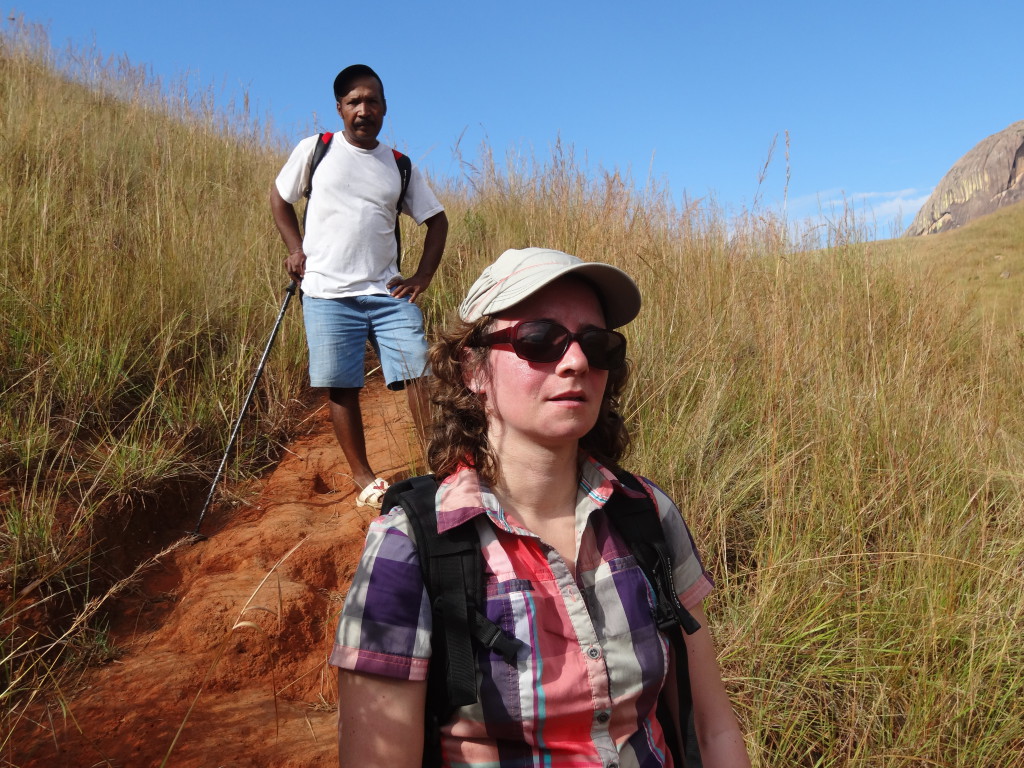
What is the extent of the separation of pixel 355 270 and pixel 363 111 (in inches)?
34.7

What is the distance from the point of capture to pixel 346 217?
12.7ft

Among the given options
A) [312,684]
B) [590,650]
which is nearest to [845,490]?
[590,650]

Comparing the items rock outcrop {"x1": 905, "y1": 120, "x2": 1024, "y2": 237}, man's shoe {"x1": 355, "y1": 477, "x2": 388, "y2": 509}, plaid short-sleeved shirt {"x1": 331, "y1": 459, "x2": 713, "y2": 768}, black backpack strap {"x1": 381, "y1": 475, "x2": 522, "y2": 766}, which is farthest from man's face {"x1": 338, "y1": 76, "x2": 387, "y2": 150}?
rock outcrop {"x1": 905, "y1": 120, "x2": 1024, "y2": 237}

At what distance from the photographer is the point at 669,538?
162 cm

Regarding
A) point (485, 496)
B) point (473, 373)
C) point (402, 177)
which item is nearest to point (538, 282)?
point (473, 373)

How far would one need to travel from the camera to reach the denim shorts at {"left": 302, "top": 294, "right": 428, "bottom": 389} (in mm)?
3822

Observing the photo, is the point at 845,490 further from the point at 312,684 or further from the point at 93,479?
the point at 93,479

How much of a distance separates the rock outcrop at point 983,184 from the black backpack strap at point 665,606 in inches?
1330

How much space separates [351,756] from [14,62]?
10625 mm

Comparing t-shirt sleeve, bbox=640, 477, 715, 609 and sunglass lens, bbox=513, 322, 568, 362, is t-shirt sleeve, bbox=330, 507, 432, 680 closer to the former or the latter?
sunglass lens, bbox=513, 322, 568, 362

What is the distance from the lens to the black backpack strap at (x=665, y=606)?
58.4 inches

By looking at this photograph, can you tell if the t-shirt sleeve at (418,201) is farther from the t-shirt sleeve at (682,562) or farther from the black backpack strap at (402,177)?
the t-shirt sleeve at (682,562)

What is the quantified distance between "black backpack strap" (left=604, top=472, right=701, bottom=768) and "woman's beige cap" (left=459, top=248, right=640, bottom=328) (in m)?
0.47

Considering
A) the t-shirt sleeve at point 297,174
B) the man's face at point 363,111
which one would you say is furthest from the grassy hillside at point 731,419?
the man's face at point 363,111
